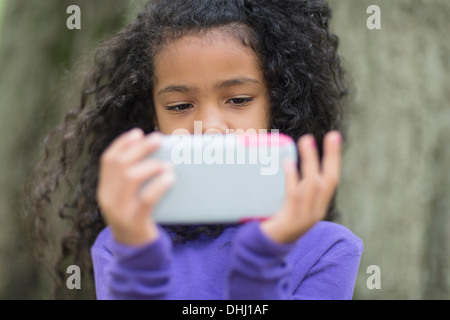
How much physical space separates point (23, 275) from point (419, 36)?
1.96m

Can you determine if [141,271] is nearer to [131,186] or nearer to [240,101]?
[131,186]

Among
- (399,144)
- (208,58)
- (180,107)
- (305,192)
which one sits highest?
(208,58)

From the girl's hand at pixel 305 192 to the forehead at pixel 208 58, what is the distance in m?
0.56

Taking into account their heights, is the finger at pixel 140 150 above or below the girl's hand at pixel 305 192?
above

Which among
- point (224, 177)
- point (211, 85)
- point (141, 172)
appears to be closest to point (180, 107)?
point (211, 85)

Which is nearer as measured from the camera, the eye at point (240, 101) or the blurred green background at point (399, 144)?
the eye at point (240, 101)

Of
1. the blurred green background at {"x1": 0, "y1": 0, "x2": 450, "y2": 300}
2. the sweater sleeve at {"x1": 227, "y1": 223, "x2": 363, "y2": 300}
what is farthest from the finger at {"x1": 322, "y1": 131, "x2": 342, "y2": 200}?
the blurred green background at {"x1": 0, "y1": 0, "x2": 450, "y2": 300}

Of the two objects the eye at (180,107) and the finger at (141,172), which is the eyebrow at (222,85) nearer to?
the eye at (180,107)

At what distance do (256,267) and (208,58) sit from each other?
66 centimetres

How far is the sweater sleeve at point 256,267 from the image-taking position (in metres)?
0.99

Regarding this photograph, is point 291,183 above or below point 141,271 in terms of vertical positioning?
above

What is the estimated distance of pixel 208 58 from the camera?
1.47 metres

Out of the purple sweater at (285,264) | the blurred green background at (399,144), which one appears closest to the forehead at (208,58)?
the purple sweater at (285,264)
